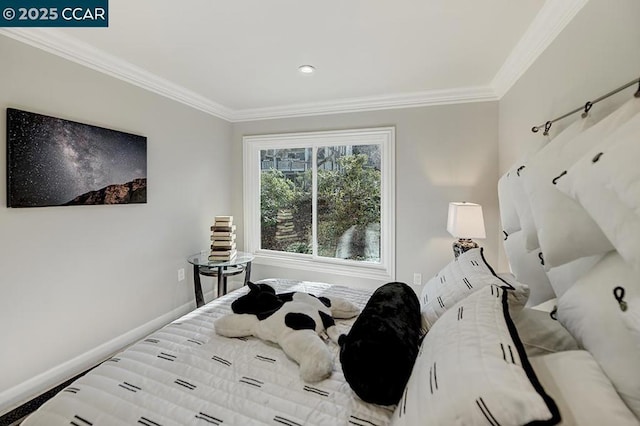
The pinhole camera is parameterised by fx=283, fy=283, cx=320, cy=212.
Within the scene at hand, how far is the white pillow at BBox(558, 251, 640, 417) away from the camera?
67cm

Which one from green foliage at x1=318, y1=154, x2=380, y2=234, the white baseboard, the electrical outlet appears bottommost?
the white baseboard

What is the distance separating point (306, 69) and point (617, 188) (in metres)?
2.23

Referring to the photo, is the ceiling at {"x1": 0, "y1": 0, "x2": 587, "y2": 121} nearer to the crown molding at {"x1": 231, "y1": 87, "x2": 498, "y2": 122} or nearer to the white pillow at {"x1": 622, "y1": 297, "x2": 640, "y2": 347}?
the crown molding at {"x1": 231, "y1": 87, "x2": 498, "y2": 122}

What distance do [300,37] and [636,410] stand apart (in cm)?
224

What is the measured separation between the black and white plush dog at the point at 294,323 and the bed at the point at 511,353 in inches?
2.2

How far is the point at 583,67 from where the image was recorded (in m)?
1.40

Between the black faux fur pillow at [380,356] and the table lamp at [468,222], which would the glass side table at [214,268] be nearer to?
the black faux fur pillow at [380,356]

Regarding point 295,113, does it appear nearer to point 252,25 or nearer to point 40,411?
point 252,25

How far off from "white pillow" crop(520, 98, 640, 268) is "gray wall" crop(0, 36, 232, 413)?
9.28 ft

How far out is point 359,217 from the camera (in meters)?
3.41

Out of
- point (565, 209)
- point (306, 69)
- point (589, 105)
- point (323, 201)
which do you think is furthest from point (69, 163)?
point (589, 105)

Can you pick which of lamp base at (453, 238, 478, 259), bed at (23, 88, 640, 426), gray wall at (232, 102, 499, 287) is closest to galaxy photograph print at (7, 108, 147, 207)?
bed at (23, 88, 640, 426)

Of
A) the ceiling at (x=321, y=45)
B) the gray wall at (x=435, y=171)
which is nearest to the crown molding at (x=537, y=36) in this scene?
the ceiling at (x=321, y=45)

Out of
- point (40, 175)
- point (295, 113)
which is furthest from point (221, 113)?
point (40, 175)
